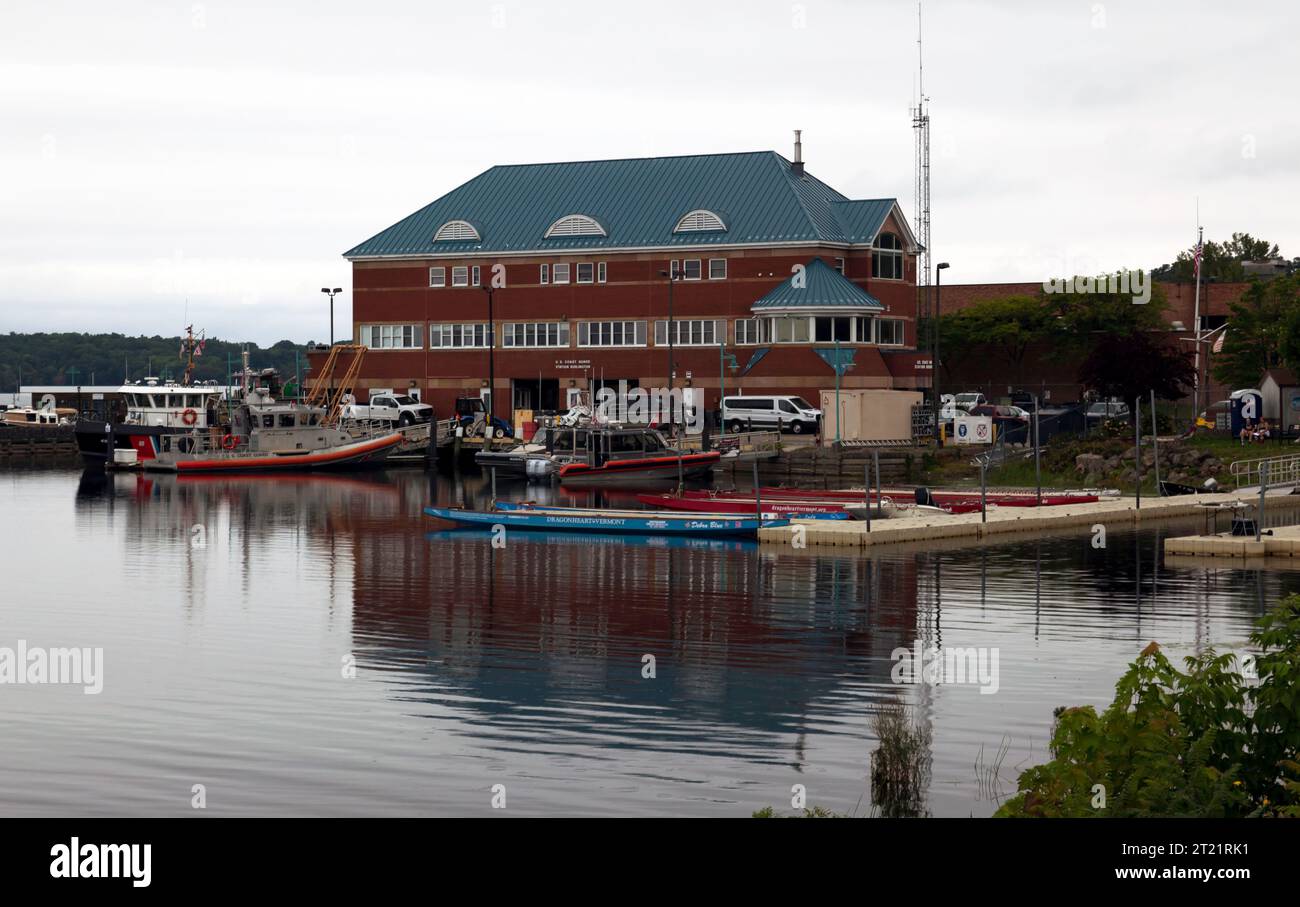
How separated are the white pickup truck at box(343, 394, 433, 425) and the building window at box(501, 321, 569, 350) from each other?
671cm

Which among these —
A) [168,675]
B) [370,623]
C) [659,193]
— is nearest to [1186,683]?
[168,675]

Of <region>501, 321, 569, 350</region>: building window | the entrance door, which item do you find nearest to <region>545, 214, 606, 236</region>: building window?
<region>501, 321, 569, 350</region>: building window

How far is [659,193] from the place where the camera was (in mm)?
104562

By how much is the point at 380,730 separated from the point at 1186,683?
12.0m

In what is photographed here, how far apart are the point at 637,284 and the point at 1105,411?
28679 mm

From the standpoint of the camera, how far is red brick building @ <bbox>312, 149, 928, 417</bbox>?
9631cm

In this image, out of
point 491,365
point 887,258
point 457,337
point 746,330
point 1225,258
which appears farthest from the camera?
point 1225,258

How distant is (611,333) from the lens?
102812 mm

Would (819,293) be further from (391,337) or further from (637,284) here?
(391,337)

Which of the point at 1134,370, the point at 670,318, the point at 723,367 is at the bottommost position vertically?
the point at 1134,370

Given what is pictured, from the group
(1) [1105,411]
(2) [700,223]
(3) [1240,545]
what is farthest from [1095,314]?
(3) [1240,545]

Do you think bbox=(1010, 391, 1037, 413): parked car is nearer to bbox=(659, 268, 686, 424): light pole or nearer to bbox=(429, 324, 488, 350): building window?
bbox=(659, 268, 686, 424): light pole

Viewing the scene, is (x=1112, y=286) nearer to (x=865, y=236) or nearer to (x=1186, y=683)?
(x=865, y=236)
